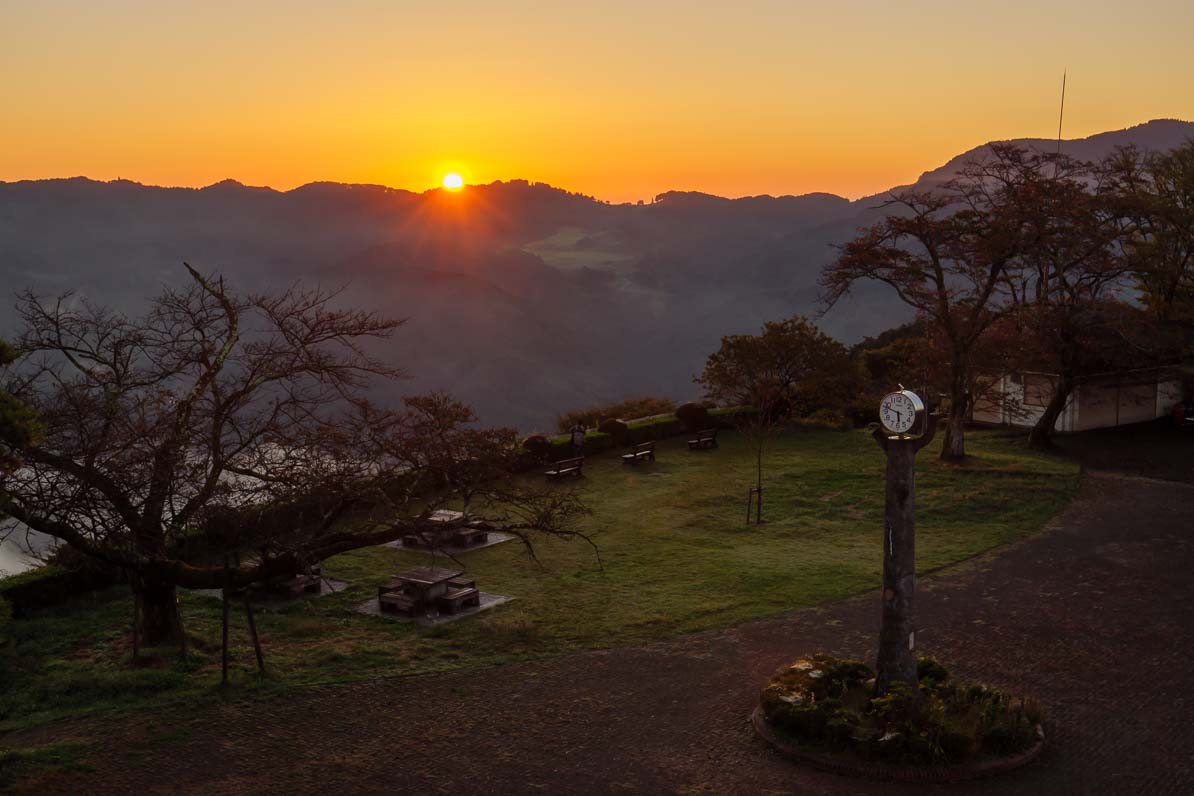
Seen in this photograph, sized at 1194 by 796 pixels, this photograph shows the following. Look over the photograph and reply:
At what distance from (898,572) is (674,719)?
323cm

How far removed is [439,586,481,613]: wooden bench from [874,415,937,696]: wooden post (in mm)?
7294

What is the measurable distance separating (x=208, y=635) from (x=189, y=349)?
4.53 m

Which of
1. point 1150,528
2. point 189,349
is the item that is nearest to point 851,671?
point 189,349

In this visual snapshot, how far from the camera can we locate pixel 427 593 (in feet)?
52.0

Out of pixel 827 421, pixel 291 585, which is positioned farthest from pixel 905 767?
pixel 827 421

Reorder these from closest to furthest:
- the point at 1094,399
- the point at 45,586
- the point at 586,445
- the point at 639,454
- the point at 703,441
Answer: the point at 45,586, the point at 639,454, the point at 586,445, the point at 703,441, the point at 1094,399

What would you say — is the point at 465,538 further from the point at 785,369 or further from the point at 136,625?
the point at 785,369

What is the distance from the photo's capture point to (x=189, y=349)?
13.9 metres

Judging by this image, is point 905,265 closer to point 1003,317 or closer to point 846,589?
point 1003,317

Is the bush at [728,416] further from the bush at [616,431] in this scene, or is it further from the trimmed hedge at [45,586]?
the trimmed hedge at [45,586]

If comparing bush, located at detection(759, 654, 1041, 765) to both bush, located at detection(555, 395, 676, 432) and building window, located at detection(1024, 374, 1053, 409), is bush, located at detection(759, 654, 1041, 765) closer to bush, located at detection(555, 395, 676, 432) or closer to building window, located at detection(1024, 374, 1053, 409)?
building window, located at detection(1024, 374, 1053, 409)

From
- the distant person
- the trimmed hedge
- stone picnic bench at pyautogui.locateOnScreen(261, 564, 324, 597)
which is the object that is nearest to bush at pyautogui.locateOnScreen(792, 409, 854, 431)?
the distant person

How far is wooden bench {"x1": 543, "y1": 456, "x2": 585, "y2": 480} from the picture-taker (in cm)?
2750

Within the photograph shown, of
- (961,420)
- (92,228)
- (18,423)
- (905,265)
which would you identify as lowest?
(961,420)
